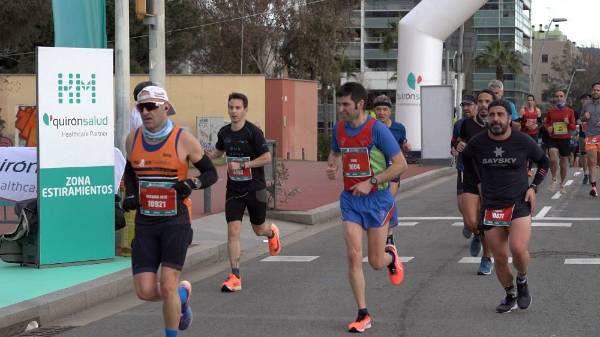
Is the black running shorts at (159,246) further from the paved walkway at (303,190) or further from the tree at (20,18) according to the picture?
the tree at (20,18)

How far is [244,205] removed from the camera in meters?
10.5

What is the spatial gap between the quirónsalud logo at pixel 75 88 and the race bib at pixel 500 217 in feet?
15.3

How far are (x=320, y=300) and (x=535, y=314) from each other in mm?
1943

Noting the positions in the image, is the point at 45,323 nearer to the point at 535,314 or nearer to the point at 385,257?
the point at 385,257

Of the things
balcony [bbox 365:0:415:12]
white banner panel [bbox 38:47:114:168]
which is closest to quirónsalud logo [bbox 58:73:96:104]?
white banner panel [bbox 38:47:114:168]

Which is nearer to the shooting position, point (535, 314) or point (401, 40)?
point (535, 314)

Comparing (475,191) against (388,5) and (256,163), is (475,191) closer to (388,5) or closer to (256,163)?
(256,163)

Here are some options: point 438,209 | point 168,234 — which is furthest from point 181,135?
point 438,209

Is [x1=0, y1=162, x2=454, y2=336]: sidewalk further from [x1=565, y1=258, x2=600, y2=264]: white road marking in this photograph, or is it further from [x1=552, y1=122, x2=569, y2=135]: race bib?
[x1=552, y1=122, x2=569, y2=135]: race bib

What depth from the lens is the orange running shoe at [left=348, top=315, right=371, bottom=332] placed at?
26.2 ft

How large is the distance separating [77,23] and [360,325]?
569cm

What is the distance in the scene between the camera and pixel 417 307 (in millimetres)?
9031

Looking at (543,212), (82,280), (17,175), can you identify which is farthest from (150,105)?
(543,212)

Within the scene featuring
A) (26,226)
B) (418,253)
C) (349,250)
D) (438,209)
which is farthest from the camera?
(438,209)
